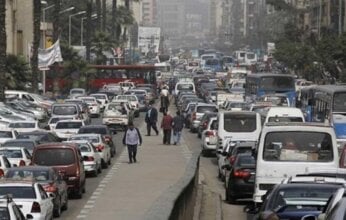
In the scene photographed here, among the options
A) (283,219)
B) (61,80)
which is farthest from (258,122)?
(61,80)

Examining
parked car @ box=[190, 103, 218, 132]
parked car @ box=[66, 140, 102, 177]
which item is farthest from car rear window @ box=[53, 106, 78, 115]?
parked car @ box=[66, 140, 102, 177]

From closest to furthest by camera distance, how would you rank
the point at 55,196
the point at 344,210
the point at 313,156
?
the point at 344,210, the point at 313,156, the point at 55,196

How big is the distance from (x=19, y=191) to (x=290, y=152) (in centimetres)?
550

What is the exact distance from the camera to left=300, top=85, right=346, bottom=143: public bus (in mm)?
39850

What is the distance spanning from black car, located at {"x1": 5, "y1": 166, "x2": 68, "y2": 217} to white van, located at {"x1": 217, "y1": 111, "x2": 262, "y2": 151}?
15.1 meters

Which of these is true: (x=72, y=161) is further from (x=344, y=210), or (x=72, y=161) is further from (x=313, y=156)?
(x=344, y=210)

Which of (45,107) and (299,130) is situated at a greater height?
(299,130)

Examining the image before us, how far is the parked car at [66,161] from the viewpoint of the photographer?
32375mm

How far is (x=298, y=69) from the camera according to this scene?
13150 cm

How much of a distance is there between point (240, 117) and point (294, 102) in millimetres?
28189

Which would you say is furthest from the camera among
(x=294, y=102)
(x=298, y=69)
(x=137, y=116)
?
(x=298, y=69)

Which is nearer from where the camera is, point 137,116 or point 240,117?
point 240,117

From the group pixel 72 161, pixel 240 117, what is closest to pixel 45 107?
pixel 240 117

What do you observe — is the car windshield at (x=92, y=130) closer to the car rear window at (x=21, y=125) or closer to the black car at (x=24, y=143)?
the car rear window at (x=21, y=125)
